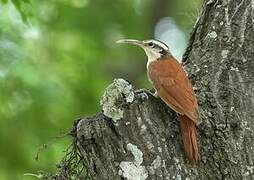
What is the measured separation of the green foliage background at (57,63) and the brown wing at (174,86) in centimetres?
108

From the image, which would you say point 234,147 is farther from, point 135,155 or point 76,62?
point 76,62

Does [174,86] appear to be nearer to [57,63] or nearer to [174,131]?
[174,131]

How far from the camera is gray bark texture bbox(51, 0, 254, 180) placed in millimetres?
3309

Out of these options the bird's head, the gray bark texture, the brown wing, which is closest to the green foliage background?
the bird's head

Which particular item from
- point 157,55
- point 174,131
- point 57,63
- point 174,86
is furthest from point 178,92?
point 57,63

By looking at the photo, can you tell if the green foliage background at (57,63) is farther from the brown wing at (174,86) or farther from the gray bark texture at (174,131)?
the gray bark texture at (174,131)

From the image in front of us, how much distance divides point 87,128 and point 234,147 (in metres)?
0.73

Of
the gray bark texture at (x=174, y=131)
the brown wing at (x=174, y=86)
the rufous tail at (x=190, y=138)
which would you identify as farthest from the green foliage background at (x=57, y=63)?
the rufous tail at (x=190, y=138)

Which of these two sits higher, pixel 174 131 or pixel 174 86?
pixel 174 86

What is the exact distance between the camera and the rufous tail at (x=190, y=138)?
10.9 ft

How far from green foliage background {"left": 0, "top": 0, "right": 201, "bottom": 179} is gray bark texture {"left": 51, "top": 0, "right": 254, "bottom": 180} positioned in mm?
1318

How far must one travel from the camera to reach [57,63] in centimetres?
775

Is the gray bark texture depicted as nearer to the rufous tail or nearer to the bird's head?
the rufous tail

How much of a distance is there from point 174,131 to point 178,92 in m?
0.32
